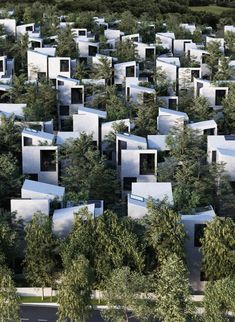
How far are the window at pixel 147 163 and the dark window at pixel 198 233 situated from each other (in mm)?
8277

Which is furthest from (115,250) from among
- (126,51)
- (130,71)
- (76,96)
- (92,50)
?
(92,50)

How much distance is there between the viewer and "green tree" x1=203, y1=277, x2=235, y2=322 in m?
24.6

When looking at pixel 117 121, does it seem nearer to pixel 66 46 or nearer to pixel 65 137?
pixel 65 137

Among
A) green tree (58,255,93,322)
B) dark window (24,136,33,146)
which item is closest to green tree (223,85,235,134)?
dark window (24,136,33,146)

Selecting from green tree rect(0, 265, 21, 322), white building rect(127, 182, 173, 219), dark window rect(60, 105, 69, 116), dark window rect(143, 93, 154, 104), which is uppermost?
dark window rect(143, 93, 154, 104)

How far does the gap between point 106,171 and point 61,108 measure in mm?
14977

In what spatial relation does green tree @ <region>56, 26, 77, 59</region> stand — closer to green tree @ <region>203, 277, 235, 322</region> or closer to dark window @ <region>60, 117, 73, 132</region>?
dark window @ <region>60, 117, 73, 132</region>

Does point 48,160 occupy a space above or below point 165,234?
above

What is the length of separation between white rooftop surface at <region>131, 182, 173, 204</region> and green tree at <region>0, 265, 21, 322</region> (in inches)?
356

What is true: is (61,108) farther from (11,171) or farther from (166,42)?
(166,42)

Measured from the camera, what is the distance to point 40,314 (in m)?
28.2

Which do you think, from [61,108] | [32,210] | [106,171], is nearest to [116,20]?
[61,108]

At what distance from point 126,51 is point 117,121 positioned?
62.6 ft

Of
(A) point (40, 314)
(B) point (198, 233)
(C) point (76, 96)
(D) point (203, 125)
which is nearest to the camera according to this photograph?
(A) point (40, 314)
